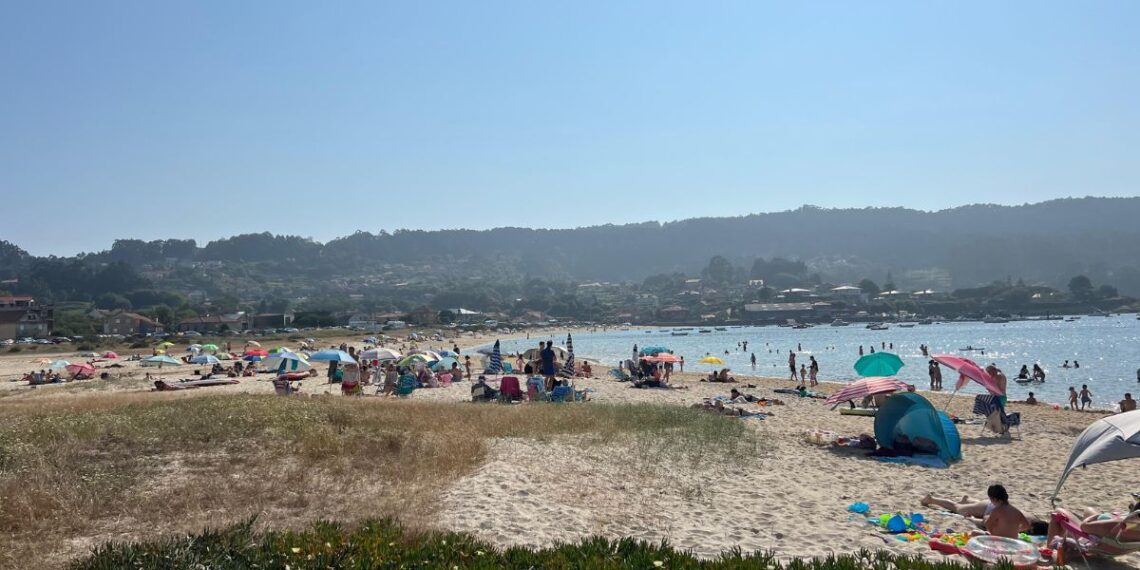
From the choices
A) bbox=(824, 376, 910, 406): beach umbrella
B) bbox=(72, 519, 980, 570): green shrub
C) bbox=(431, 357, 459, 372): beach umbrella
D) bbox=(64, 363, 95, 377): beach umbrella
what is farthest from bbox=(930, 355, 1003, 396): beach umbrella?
bbox=(64, 363, 95, 377): beach umbrella

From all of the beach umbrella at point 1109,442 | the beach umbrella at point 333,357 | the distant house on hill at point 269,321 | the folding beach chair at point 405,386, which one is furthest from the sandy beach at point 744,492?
the distant house on hill at point 269,321

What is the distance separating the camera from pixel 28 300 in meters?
93.8

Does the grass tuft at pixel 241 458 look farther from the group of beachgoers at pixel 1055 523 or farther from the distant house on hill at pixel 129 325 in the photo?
the distant house on hill at pixel 129 325

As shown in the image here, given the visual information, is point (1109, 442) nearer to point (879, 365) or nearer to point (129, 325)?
point (879, 365)

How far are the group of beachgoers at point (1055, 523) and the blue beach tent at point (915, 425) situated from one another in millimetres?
3350

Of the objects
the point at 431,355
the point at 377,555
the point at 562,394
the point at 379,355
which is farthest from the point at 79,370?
the point at 377,555

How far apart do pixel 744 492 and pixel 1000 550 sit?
3077 mm

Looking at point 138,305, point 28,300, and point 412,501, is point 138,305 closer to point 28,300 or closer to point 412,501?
point 28,300

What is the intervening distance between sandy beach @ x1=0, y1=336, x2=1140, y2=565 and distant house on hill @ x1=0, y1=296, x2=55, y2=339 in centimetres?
8351

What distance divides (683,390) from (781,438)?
11914 mm

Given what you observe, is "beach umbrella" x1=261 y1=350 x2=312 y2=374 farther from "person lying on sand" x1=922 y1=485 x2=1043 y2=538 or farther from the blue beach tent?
"person lying on sand" x1=922 y1=485 x2=1043 y2=538

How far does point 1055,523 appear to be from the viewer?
689 cm

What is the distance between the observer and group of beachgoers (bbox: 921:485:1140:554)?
6629 mm

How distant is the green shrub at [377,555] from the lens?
5.23 meters
